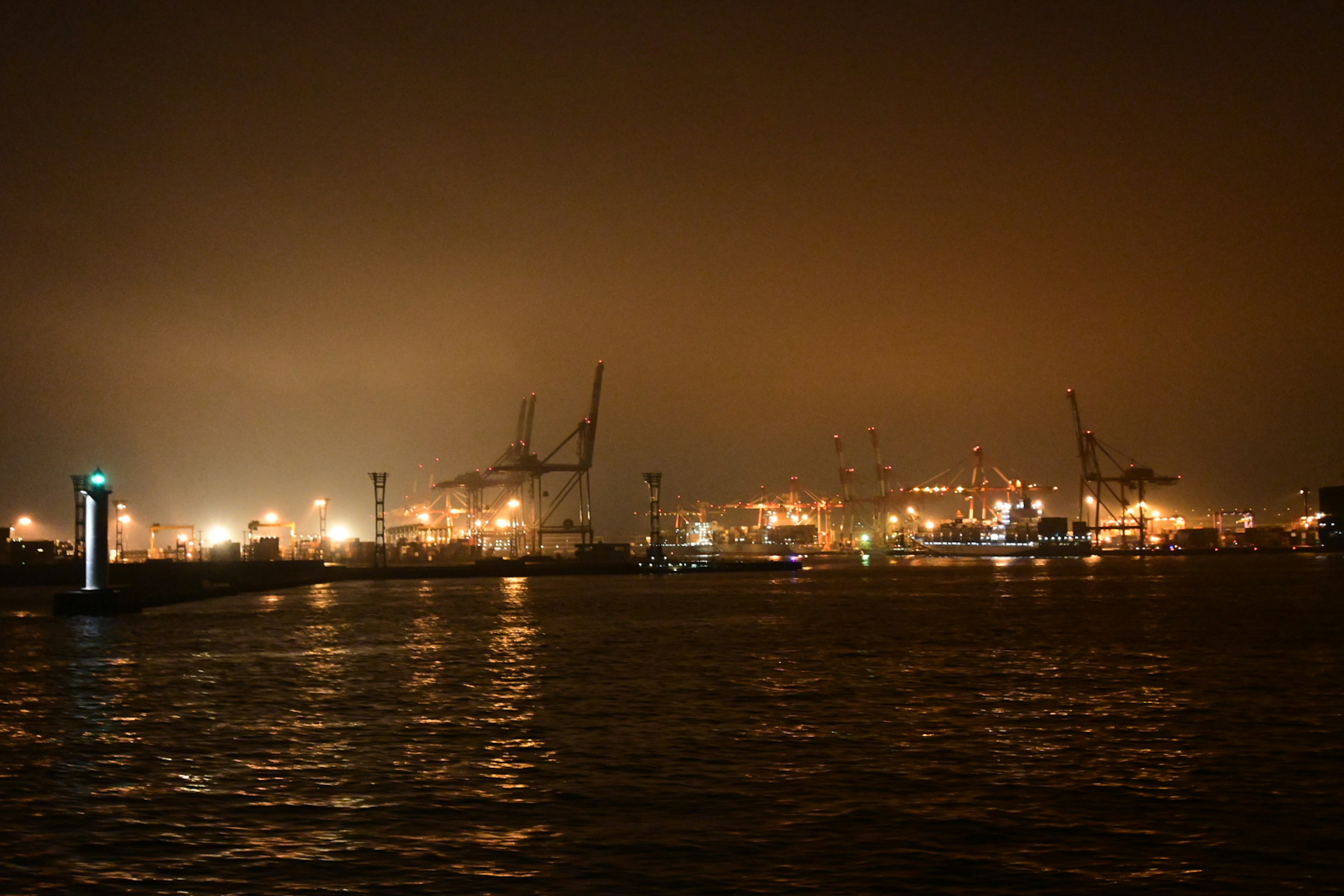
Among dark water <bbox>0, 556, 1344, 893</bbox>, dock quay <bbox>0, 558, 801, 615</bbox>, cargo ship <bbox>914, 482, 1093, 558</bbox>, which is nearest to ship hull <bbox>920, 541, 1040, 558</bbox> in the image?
cargo ship <bbox>914, 482, 1093, 558</bbox>

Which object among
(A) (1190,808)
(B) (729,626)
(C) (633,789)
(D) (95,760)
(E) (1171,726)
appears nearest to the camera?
(A) (1190,808)

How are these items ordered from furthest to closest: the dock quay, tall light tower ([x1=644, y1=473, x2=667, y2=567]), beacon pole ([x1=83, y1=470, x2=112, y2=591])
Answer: tall light tower ([x1=644, y1=473, x2=667, y2=567]), the dock quay, beacon pole ([x1=83, y1=470, x2=112, y2=591])

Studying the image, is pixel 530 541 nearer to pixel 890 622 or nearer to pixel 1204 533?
pixel 890 622

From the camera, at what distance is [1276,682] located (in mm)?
19656

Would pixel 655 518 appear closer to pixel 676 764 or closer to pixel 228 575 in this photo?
pixel 228 575

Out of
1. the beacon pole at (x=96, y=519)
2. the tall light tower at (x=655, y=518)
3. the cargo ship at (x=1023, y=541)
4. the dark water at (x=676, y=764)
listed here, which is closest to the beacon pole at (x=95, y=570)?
the beacon pole at (x=96, y=519)

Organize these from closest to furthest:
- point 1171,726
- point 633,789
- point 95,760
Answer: point 633,789 → point 95,760 → point 1171,726

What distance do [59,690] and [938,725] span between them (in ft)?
43.1

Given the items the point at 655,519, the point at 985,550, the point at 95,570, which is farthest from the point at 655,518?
the point at 985,550

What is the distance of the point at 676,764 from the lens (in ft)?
41.8

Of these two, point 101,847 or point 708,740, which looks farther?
point 708,740

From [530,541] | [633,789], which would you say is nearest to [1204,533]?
[530,541]

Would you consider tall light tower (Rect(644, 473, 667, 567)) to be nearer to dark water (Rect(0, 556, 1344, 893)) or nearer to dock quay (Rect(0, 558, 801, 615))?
dock quay (Rect(0, 558, 801, 615))

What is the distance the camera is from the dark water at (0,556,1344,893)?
29.1 ft
